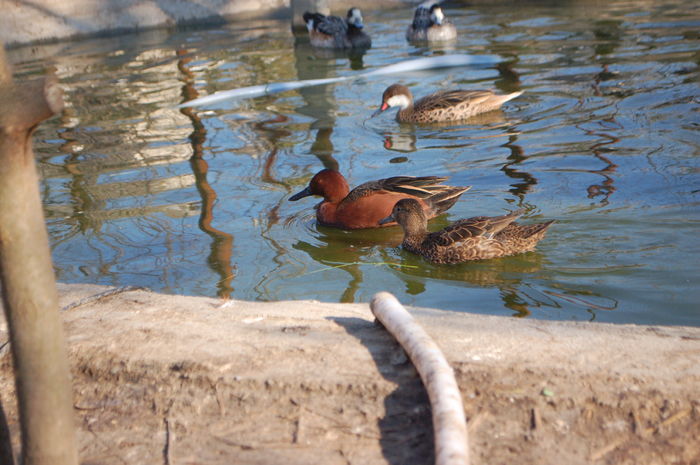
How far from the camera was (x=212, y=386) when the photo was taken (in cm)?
379

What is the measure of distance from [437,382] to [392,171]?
232 inches

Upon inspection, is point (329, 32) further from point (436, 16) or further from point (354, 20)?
point (436, 16)

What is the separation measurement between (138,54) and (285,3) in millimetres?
5950

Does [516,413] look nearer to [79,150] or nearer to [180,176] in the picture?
[180,176]

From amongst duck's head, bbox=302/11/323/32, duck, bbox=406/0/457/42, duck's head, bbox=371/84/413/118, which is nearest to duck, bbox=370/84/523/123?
duck's head, bbox=371/84/413/118

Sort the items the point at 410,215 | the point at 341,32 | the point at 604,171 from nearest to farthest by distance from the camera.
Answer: the point at 410,215 < the point at 604,171 < the point at 341,32

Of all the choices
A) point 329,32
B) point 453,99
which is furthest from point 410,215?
point 329,32

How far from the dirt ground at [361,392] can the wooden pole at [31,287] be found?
2.20 ft

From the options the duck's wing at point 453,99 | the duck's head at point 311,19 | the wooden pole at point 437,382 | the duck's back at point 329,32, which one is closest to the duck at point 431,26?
the duck's back at point 329,32

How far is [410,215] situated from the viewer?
7.08 meters

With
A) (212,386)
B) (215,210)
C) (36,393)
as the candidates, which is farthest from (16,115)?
(215,210)

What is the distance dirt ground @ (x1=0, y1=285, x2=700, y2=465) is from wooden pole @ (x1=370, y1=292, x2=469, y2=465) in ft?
0.37

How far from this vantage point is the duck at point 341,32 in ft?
57.0

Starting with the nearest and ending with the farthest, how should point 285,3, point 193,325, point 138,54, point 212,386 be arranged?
point 212,386 → point 193,325 → point 138,54 → point 285,3
